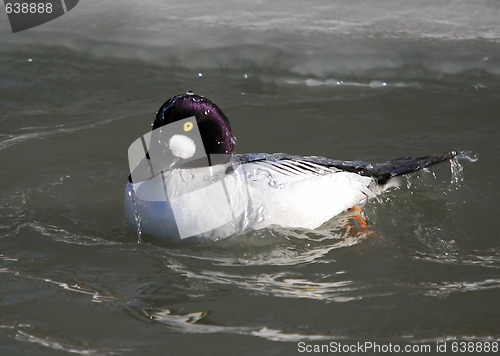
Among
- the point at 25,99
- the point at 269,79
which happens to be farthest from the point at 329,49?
the point at 25,99

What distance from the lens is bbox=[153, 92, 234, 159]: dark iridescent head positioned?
435 centimetres

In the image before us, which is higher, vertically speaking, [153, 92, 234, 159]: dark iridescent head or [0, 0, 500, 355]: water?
[153, 92, 234, 159]: dark iridescent head

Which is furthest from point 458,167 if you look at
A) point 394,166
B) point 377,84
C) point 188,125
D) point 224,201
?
point 188,125

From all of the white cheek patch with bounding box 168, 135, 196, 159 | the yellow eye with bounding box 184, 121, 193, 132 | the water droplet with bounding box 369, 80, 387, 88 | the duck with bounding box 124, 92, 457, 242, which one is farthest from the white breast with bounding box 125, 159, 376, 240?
the water droplet with bounding box 369, 80, 387, 88

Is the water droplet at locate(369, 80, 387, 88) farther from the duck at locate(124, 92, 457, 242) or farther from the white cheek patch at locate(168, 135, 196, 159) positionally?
the white cheek patch at locate(168, 135, 196, 159)

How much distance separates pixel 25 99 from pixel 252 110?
7.10 feet

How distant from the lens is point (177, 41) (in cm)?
787

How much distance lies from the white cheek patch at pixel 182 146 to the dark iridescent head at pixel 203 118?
10 centimetres

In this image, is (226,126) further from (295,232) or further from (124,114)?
(124,114)

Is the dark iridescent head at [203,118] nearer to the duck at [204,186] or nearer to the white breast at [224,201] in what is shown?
the duck at [204,186]

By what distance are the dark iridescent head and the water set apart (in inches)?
22.6

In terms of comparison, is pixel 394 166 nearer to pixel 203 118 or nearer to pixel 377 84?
pixel 203 118

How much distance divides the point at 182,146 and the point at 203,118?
211 millimetres

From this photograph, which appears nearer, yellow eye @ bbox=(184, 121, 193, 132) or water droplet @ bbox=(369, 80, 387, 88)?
yellow eye @ bbox=(184, 121, 193, 132)
